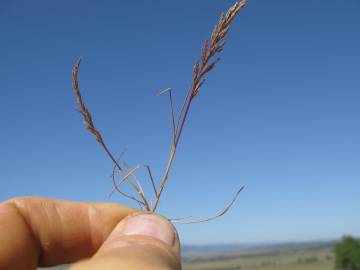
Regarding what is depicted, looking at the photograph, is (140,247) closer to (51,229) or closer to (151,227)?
(151,227)

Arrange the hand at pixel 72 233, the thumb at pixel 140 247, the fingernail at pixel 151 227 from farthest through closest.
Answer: the fingernail at pixel 151 227 < the hand at pixel 72 233 < the thumb at pixel 140 247

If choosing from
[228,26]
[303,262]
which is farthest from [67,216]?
[303,262]

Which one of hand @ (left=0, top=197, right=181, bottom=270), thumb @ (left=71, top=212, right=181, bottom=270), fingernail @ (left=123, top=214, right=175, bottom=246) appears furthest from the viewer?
fingernail @ (left=123, top=214, right=175, bottom=246)

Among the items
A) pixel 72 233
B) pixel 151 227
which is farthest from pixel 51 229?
pixel 151 227

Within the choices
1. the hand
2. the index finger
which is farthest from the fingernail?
the index finger

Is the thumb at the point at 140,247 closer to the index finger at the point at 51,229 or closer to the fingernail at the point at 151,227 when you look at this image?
the fingernail at the point at 151,227

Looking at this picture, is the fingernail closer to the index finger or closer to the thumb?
the thumb

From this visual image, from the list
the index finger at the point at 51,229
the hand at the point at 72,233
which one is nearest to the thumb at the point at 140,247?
the hand at the point at 72,233
